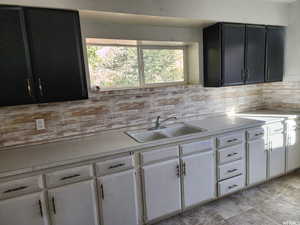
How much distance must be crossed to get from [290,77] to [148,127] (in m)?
2.24

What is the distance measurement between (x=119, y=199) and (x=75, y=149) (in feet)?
2.00

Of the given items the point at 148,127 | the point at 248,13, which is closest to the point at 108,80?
the point at 148,127

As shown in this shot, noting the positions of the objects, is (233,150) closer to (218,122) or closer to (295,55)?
(218,122)

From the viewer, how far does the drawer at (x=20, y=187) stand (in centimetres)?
A: 140

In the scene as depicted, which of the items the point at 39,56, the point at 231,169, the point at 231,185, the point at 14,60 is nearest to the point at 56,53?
the point at 39,56

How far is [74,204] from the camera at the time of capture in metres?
1.62

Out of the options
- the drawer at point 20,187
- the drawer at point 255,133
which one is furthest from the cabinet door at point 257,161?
the drawer at point 20,187

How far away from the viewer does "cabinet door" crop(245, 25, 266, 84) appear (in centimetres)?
257

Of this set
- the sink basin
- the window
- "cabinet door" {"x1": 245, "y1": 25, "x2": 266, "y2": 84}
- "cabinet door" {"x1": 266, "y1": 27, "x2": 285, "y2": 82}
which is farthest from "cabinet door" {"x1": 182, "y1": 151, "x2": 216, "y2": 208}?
"cabinet door" {"x1": 266, "y1": 27, "x2": 285, "y2": 82}

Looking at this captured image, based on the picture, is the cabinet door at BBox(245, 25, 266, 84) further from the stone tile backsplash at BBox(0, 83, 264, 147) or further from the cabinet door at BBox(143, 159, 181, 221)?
the cabinet door at BBox(143, 159, 181, 221)

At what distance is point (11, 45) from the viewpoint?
1.53 m

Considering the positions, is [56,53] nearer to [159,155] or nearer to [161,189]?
[159,155]

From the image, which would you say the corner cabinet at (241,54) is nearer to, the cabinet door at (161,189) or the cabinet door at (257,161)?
the cabinet door at (257,161)

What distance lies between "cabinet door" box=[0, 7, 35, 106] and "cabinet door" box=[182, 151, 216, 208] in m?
1.62
